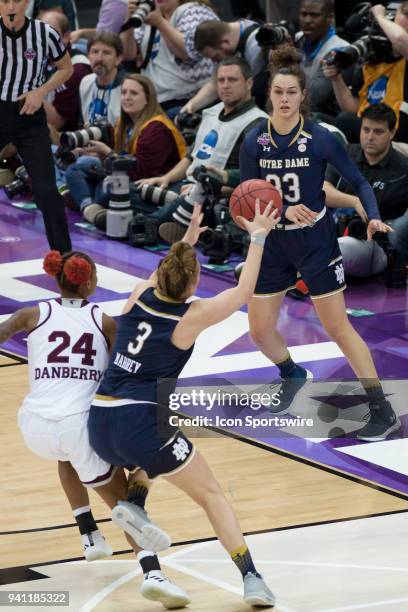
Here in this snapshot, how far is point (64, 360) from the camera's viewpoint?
19.4 ft

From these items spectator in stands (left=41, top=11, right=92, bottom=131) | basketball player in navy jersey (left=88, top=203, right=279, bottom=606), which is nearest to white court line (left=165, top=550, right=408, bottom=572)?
basketball player in navy jersey (left=88, top=203, right=279, bottom=606)

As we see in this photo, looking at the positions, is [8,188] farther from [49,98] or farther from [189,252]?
[189,252]

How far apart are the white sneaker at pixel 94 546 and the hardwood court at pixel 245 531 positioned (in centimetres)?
10

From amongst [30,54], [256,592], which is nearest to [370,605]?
[256,592]

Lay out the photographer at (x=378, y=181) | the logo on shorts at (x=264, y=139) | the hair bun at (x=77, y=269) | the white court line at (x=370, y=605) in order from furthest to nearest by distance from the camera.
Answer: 1. the photographer at (x=378, y=181)
2. the logo on shorts at (x=264, y=139)
3. the hair bun at (x=77, y=269)
4. the white court line at (x=370, y=605)

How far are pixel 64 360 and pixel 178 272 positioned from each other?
0.64 m

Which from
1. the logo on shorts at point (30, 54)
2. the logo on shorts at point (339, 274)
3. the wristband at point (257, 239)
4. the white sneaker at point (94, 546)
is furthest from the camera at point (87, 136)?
the white sneaker at point (94, 546)

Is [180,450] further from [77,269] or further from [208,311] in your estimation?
[77,269]

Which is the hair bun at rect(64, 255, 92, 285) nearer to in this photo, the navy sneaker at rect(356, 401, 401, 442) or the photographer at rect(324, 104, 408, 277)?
the navy sneaker at rect(356, 401, 401, 442)

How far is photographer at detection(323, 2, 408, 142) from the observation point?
435 inches

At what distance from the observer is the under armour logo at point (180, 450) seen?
549 centimetres

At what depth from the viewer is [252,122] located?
11031 millimetres

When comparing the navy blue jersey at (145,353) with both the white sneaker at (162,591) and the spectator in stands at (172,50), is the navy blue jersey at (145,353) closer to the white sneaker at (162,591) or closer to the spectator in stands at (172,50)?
the white sneaker at (162,591)

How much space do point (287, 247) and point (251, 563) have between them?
8.50 feet
